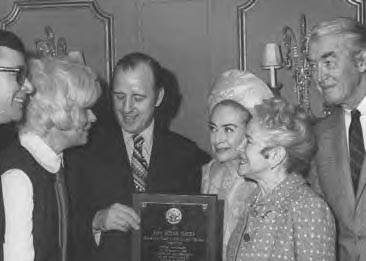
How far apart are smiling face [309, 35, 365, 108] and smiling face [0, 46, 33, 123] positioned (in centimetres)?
132

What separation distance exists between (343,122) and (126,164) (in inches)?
41.3

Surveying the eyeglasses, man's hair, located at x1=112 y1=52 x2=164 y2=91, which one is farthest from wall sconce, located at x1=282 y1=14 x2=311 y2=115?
the eyeglasses

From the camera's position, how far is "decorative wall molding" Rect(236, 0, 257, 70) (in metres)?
5.14

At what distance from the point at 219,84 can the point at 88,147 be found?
0.72m

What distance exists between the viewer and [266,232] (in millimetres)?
2518

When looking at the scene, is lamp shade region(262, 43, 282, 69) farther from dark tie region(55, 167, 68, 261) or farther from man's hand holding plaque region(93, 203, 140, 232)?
dark tie region(55, 167, 68, 261)

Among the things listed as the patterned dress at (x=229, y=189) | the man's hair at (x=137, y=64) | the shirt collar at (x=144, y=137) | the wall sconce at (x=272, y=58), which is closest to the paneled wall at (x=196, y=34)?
the wall sconce at (x=272, y=58)

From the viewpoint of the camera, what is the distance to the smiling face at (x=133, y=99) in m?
3.26

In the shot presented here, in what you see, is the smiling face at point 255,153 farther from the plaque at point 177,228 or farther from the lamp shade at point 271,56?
the lamp shade at point 271,56

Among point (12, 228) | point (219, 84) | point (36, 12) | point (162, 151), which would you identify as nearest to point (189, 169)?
point (162, 151)

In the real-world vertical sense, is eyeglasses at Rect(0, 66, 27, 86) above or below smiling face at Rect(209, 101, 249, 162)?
above

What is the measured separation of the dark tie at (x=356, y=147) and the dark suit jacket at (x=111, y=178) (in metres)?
0.74

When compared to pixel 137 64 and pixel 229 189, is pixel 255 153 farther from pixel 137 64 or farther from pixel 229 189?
pixel 137 64

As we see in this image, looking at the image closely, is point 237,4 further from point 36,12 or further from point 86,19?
point 36,12
